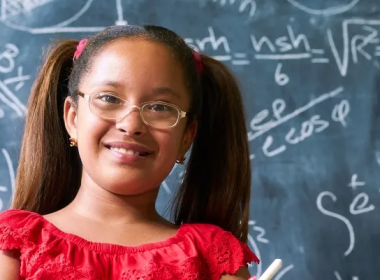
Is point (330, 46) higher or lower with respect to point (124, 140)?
higher

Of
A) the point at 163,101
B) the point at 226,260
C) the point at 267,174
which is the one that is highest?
the point at 163,101

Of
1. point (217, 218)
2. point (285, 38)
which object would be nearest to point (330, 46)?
point (285, 38)

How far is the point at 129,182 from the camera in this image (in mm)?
977

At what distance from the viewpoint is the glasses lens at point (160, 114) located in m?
0.97

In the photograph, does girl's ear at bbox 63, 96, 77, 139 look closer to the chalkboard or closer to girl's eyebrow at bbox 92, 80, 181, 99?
girl's eyebrow at bbox 92, 80, 181, 99

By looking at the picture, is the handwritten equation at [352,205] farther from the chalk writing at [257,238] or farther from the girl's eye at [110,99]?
the girl's eye at [110,99]

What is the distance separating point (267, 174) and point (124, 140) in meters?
0.43

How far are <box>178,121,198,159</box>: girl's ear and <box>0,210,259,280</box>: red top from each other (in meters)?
0.12

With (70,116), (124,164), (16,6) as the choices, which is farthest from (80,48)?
(16,6)

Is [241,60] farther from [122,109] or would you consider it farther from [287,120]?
[122,109]

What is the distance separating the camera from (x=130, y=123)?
0.95 meters

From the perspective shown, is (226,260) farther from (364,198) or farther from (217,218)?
(364,198)

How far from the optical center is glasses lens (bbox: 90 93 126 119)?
967 millimetres

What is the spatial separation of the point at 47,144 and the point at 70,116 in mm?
79
